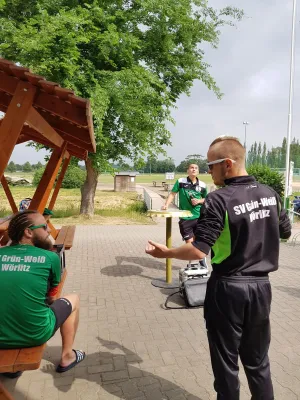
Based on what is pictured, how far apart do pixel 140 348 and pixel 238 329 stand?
5.61ft

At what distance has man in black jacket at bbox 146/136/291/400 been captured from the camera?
193 centimetres

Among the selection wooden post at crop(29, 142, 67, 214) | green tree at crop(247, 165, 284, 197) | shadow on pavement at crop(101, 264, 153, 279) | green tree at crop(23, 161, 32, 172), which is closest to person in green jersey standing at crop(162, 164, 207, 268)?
shadow on pavement at crop(101, 264, 153, 279)

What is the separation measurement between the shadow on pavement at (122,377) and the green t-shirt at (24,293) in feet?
2.65

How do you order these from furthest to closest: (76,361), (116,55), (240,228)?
(116,55), (76,361), (240,228)

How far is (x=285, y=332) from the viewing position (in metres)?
3.89

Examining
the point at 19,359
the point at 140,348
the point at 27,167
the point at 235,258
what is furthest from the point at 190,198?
the point at 27,167

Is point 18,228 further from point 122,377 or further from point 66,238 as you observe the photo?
point 66,238

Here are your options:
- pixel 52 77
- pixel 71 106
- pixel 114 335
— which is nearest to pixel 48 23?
pixel 52 77

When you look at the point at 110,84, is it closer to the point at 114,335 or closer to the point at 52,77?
the point at 52,77

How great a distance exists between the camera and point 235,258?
6.52ft

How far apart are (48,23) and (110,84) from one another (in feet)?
8.41

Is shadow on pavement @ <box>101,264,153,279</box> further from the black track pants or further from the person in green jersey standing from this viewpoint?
the black track pants

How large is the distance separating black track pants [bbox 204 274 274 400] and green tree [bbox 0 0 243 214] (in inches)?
368

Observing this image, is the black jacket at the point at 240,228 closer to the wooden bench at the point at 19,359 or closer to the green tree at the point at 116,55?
the wooden bench at the point at 19,359
